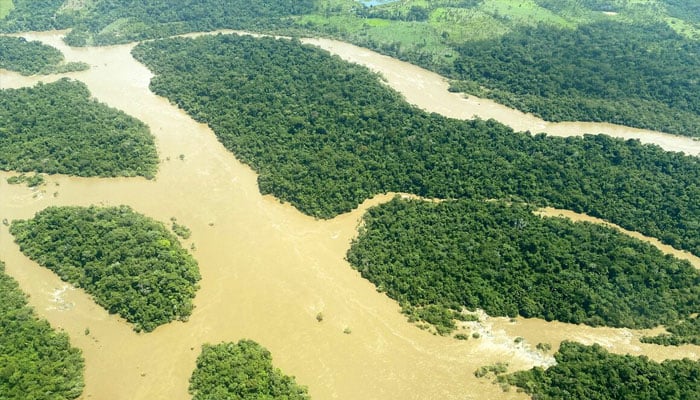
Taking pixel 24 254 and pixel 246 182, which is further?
pixel 246 182

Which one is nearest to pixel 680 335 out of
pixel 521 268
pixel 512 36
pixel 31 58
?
pixel 521 268

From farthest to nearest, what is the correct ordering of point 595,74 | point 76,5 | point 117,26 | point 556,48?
point 76,5 → point 117,26 → point 556,48 → point 595,74

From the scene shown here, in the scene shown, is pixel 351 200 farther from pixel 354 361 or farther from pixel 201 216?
pixel 354 361

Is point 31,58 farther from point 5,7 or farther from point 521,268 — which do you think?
point 521,268

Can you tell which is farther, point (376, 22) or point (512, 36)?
point (376, 22)

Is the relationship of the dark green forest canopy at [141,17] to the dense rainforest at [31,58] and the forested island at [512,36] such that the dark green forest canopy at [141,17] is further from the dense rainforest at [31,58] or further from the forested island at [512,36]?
the dense rainforest at [31,58]

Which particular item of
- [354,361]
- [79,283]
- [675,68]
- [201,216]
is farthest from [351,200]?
[675,68]

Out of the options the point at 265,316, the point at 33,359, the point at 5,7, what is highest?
the point at 5,7
